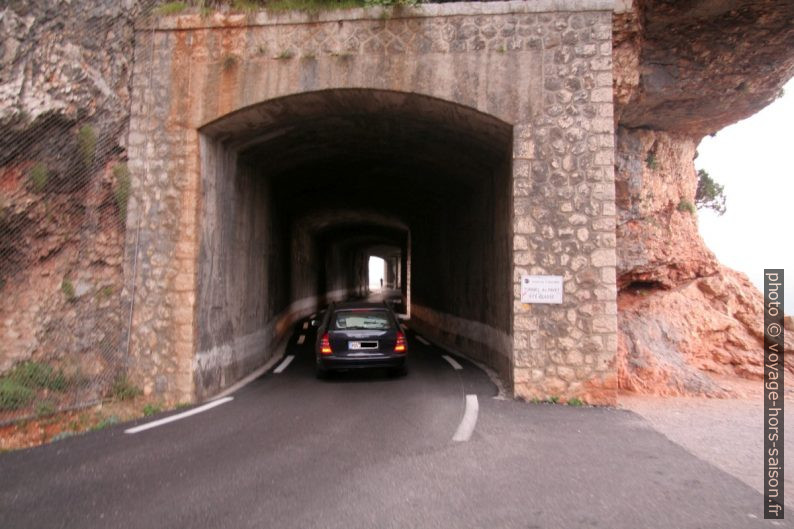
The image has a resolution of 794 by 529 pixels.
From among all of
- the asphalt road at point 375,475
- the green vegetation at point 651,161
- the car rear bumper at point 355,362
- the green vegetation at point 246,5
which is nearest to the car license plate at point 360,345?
the car rear bumper at point 355,362

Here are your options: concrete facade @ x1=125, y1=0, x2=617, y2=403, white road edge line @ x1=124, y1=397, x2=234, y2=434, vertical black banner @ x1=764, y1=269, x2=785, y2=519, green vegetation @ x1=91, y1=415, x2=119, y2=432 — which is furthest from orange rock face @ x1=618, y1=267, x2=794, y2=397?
green vegetation @ x1=91, y1=415, x2=119, y2=432

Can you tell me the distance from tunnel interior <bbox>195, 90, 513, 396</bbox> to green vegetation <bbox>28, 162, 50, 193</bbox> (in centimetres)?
237

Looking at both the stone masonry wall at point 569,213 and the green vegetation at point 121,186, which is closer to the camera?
the stone masonry wall at point 569,213

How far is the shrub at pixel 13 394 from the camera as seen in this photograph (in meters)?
7.33

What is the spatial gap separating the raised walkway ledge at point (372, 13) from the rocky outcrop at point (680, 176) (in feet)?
3.68

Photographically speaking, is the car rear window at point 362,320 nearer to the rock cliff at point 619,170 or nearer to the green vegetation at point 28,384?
the rock cliff at point 619,170

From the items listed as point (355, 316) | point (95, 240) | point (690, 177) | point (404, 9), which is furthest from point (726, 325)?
point (95, 240)

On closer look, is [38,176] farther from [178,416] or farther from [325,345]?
[325,345]

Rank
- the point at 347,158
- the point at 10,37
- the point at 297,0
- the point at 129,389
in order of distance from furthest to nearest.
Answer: the point at 347,158 → the point at 297,0 → the point at 129,389 → the point at 10,37

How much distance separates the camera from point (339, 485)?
15.9 ft

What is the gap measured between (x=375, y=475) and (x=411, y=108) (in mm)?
6960

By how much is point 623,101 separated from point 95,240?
10.0 meters

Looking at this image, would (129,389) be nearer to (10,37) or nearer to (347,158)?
(10,37)

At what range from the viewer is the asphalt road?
4.18 metres
